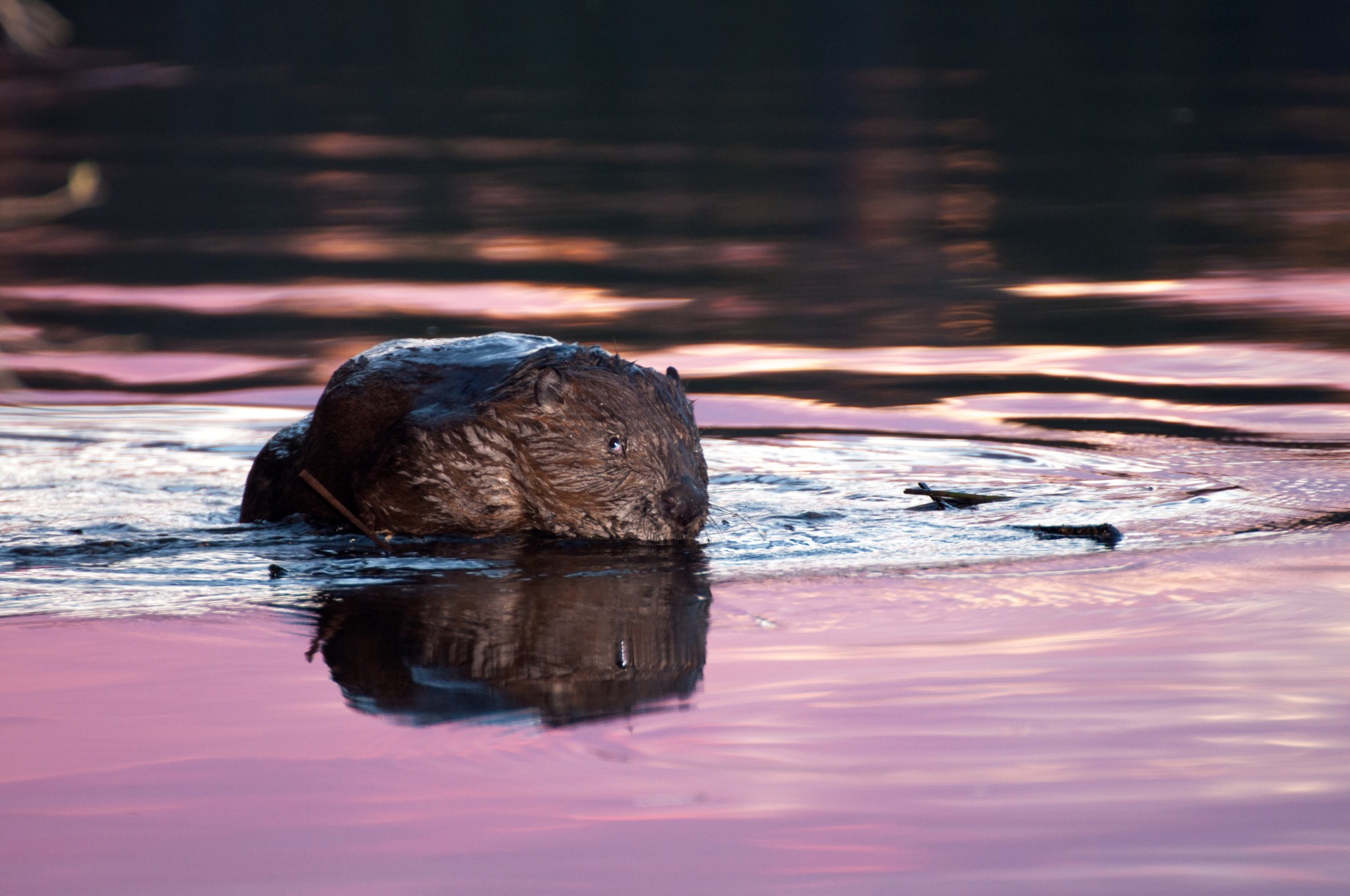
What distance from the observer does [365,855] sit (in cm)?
404

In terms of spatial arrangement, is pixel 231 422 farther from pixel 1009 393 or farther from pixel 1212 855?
pixel 1212 855

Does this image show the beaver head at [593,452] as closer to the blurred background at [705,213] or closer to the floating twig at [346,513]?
the floating twig at [346,513]

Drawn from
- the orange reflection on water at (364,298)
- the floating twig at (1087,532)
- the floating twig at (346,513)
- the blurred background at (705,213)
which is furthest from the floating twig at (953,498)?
the orange reflection on water at (364,298)

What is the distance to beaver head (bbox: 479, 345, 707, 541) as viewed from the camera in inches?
264

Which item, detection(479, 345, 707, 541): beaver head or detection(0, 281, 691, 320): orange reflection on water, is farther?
detection(0, 281, 691, 320): orange reflection on water

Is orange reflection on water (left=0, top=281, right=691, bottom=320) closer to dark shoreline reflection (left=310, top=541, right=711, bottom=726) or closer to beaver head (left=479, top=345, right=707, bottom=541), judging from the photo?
beaver head (left=479, top=345, right=707, bottom=541)

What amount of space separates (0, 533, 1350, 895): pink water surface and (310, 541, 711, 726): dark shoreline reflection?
0.42ft

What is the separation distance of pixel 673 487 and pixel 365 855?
2.90 m

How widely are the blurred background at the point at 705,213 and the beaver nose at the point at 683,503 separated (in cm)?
222

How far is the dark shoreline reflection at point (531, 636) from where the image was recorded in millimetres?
5086

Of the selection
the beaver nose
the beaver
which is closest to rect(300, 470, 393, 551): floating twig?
the beaver

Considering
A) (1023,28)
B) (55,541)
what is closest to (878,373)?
(55,541)

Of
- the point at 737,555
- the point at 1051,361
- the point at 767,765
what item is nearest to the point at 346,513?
the point at 737,555

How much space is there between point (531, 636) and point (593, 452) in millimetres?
1205
